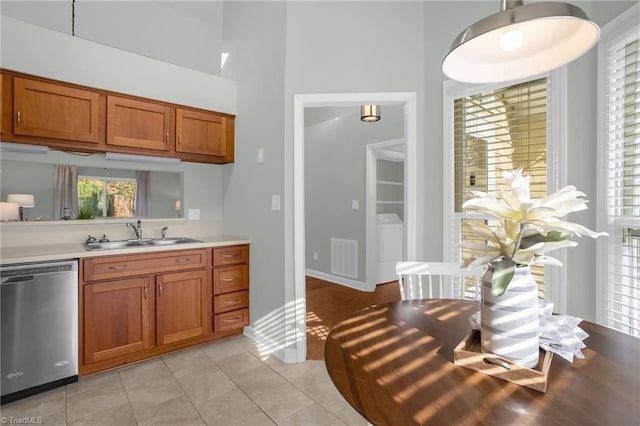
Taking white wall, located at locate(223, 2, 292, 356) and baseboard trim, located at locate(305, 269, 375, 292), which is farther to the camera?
baseboard trim, located at locate(305, 269, 375, 292)

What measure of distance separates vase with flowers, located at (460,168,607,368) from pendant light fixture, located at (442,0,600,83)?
0.44 m

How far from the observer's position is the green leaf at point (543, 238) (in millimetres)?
873

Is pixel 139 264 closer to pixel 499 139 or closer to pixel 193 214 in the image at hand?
pixel 193 214

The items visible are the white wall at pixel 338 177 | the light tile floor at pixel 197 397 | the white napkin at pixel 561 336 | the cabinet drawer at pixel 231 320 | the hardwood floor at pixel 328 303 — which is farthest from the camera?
the white wall at pixel 338 177

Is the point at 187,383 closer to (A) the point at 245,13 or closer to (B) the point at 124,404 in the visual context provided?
(B) the point at 124,404

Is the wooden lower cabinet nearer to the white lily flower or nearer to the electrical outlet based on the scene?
the electrical outlet

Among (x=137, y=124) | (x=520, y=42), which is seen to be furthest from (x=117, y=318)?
(x=520, y=42)

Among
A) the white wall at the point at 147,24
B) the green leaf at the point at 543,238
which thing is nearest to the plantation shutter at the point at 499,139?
the green leaf at the point at 543,238

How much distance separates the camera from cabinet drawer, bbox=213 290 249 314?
2.90 meters

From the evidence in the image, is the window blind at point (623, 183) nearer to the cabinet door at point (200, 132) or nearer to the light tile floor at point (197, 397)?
the light tile floor at point (197, 397)

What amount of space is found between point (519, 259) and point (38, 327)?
2.71 m

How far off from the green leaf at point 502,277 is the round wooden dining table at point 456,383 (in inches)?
9.4

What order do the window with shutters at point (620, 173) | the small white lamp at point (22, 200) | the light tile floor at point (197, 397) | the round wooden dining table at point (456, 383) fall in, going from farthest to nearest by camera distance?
the small white lamp at point (22, 200)
the light tile floor at point (197, 397)
the window with shutters at point (620, 173)
the round wooden dining table at point (456, 383)

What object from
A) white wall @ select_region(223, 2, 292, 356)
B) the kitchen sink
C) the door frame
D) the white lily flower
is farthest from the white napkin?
the kitchen sink
